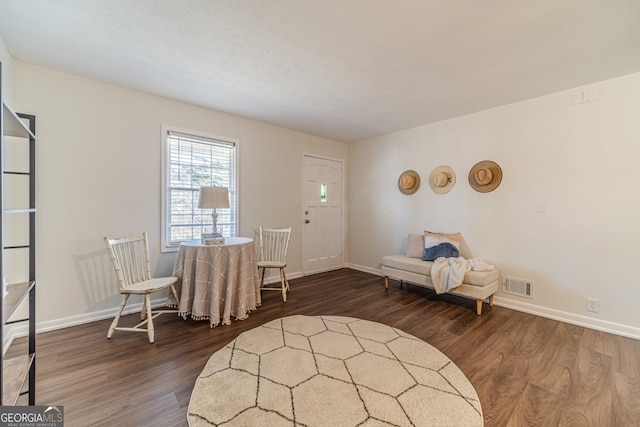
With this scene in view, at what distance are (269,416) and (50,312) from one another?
8.15 feet

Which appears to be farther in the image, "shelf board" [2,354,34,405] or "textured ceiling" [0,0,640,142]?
"textured ceiling" [0,0,640,142]

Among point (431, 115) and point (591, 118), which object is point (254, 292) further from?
point (591, 118)

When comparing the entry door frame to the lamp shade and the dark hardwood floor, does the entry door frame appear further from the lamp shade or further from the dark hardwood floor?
the lamp shade

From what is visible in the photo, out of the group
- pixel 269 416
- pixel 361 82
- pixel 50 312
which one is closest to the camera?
pixel 269 416

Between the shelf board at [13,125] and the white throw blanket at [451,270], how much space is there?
3614 mm

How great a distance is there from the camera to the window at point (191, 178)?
3.08m

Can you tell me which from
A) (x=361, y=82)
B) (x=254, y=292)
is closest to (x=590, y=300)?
(x=361, y=82)

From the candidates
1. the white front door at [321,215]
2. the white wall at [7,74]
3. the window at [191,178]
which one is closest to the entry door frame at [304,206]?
the white front door at [321,215]

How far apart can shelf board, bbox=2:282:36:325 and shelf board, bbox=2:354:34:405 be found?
1.01ft

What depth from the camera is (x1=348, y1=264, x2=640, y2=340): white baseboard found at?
2.47 m

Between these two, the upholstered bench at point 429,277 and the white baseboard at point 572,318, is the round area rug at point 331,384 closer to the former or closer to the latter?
the upholstered bench at point 429,277

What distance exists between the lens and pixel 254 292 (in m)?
2.91

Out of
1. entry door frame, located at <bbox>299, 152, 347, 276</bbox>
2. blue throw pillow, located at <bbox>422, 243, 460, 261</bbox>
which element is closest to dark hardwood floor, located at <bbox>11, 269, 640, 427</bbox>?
blue throw pillow, located at <bbox>422, 243, 460, 261</bbox>

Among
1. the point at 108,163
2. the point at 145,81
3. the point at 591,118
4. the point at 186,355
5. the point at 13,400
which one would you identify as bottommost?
the point at 186,355
